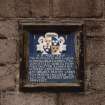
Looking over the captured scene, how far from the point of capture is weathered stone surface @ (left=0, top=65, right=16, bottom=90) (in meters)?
5.10

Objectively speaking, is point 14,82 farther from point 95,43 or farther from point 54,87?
point 95,43

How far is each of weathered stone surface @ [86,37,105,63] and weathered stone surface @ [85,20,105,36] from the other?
61mm

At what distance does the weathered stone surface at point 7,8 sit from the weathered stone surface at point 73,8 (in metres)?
0.50

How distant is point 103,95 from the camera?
5.12 metres

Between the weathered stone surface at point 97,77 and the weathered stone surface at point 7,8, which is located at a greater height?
the weathered stone surface at point 7,8

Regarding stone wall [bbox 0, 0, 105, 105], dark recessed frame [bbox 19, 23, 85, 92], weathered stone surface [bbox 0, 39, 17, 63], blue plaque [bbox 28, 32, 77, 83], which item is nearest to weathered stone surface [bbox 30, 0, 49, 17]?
stone wall [bbox 0, 0, 105, 105]

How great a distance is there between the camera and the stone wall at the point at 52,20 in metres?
5.11

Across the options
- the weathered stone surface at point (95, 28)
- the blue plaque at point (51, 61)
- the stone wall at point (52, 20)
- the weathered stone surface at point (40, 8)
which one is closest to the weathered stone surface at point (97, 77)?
the stone wall at point (52, 20)

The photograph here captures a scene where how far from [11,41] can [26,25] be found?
0.85 feet

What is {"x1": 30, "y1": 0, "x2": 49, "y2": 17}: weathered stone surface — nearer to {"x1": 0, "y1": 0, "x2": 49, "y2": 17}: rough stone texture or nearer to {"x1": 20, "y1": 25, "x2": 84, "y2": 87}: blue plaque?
{"x1": 0, "y1": 0, "x2": 49, "y2": 17}: rough stone texture

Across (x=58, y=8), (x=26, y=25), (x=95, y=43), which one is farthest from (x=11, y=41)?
(x=95, y=43)

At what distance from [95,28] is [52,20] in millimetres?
519

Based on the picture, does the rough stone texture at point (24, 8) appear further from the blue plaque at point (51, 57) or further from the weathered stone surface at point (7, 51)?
the weathered stone surface at point (7, 51)

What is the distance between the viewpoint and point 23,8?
5.12 m
